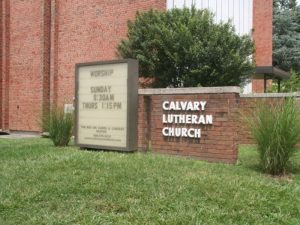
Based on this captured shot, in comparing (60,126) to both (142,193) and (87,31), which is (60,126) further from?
(87,31)

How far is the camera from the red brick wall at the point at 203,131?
9055mm

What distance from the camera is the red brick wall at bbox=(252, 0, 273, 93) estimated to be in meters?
22.2

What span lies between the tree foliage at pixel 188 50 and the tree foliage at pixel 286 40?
22.7 meters

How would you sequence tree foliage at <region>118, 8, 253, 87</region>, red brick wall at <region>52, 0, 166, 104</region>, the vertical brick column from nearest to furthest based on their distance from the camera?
tree foliage at <region>118, 8, 253, 87</region> < red brick wall at <region>52, 0, 166, 104</region> < the vertical brick column

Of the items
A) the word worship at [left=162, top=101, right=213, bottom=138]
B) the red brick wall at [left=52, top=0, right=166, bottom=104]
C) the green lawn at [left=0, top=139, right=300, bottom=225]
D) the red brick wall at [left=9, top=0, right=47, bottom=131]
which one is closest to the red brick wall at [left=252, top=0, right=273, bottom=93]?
the red brick wall at [left=52, top=0, right=166, bottom=104]

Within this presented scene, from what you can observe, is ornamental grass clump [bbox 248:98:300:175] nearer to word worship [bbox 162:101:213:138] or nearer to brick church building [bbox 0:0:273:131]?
word worship [bbox 162:101:213:138]

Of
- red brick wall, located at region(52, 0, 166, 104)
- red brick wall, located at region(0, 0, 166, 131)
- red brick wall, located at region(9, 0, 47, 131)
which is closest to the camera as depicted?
red brick wall, located at region(52, 0, 166, 104)

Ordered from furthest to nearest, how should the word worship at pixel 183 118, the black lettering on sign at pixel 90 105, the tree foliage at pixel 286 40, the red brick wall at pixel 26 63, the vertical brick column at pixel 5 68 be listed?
the tree foliage at pixel 286 40
the vertical brick column at pixel 5 68
the red brick wall at pixel 26 63
the black lettering on sign at pixel 90 105
the word worship at pixel 183 118

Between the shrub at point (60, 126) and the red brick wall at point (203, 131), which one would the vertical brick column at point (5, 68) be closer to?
the shrub at point (60, 126)

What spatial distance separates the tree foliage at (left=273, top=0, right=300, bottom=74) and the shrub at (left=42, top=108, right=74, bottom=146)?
91.0 ft

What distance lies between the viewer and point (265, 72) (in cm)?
2031

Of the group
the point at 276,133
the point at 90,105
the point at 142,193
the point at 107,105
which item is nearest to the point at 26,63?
the point at 90,105

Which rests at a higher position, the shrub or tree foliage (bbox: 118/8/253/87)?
tree foliage (bbox: 118/8/253/87)

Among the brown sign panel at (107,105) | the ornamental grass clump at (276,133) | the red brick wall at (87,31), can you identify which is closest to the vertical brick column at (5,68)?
the red brick wall at (87,31)
